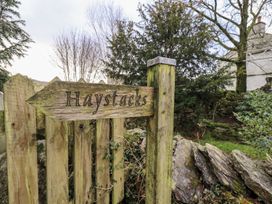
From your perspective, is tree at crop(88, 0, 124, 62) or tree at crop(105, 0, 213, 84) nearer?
tree at crop(105, 0, 213, 84)

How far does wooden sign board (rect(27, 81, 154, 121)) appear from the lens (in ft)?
3.76

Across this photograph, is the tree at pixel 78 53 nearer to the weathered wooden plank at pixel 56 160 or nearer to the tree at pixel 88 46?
the tree at pixel 88 46

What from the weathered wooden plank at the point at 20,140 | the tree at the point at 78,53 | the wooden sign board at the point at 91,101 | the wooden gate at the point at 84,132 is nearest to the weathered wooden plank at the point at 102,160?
the wooden gate at the point at 84,132

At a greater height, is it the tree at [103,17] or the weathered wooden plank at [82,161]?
the tree at [103,17]

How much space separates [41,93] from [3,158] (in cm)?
111

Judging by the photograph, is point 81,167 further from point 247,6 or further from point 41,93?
point 247,6

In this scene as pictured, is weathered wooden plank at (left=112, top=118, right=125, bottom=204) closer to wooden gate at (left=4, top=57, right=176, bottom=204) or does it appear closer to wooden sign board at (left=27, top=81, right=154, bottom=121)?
wooden gate at (left=4, top=57, right=176, bottom=204)

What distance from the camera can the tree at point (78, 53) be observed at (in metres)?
11.9

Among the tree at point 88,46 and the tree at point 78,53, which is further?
the tree at point 78,53

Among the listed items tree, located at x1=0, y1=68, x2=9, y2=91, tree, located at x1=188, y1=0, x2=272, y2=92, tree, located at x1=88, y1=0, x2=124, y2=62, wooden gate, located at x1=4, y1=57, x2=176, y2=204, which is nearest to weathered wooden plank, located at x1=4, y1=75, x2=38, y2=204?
wooden gate, located at x1=4, y1=57, x2=176, y2=204

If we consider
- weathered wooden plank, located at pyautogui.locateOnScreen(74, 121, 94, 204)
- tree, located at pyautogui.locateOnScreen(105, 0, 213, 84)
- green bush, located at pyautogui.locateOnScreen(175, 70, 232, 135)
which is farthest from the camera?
tree, located at pyautogui.locateOnScreen(105, 0, 213, 84)

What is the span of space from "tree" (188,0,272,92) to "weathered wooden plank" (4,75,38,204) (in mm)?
8476

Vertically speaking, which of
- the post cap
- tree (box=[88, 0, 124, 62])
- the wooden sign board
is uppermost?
tree (box=[88, 0, 124, 62])

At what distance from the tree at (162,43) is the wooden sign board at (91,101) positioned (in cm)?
399
